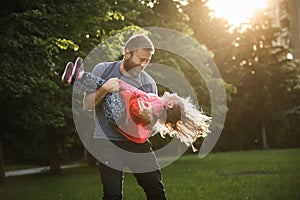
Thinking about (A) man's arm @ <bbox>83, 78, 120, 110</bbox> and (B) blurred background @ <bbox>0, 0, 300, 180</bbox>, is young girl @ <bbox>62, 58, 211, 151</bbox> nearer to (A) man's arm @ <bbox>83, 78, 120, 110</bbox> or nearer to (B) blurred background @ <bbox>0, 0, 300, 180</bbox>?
(A) man's arm @ <bbox>83, 78, 120, 110</bbox>

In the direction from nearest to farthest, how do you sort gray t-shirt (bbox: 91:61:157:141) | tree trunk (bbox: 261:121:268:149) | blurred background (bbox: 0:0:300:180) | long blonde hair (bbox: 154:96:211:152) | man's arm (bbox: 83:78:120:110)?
man's arm (bbox: 83:78:120:110) < gray t-shirt (bbox: 91:61:157:141) < long blonde hair (bbox: 154:96:211:152) < blurred background (bbox: 0:0:300:180) < tree trunk (bbox: 261:121:268:149)

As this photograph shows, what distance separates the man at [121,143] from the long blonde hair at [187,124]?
209 mm

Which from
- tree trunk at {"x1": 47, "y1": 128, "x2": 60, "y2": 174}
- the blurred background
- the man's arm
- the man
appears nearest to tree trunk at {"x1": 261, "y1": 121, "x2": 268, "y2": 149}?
the blurred background

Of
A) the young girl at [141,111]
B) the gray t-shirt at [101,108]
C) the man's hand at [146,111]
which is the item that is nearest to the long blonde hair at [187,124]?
the young girl at [141,111]

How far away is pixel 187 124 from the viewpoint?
409cm

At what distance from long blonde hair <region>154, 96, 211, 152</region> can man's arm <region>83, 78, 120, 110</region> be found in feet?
1.66

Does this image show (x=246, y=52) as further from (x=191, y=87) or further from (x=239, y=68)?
(x=191, y=87)

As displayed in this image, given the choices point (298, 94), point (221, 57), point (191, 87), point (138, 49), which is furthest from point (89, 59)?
point (298, 94)

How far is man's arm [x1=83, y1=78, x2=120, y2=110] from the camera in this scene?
3.76 meters

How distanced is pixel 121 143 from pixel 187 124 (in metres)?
0.56

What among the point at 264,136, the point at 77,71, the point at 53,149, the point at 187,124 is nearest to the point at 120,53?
the point at 187,124

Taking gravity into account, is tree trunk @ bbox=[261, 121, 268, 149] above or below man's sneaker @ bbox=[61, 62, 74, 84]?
below

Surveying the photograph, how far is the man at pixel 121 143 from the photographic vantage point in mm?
3826

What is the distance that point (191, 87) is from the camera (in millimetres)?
17281
